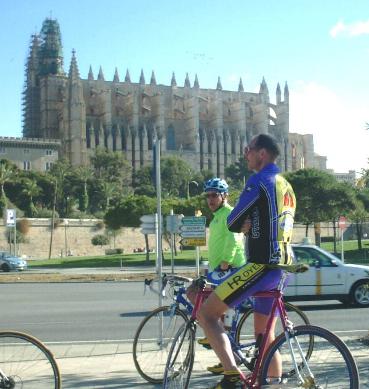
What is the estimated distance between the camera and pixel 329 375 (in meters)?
3.95

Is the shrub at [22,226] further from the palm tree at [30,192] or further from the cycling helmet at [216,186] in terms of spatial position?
the cycling helmet at [216,186]

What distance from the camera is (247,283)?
4176 millimetres

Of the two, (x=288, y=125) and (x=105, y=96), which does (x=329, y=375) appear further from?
(x=288, y=125)

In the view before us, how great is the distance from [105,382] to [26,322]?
6.28 metres

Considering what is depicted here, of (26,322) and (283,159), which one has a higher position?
(283,159)

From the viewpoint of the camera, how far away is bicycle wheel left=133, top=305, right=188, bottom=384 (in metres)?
5.61

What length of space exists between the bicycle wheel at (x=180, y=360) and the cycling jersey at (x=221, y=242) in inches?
54.6

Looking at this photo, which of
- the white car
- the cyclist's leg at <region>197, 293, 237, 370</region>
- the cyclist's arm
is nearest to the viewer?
the cyclist's arm

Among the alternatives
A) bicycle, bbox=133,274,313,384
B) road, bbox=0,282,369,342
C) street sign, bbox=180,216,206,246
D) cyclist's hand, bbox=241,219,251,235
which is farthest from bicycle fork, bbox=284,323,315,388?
street sign, bbox=180,216,206,246

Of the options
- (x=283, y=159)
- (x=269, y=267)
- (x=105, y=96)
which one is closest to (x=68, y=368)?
(x=269, y=267)

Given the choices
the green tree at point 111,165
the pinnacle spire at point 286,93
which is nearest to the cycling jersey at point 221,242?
the green tree at point 111,165

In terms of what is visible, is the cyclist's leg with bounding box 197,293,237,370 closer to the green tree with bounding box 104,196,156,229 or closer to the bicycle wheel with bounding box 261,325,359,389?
the bicycle wheel with bounding box 261,325,359,389

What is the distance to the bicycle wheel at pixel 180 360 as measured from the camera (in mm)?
4609

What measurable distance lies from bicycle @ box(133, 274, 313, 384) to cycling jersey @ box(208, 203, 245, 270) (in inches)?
19.4
